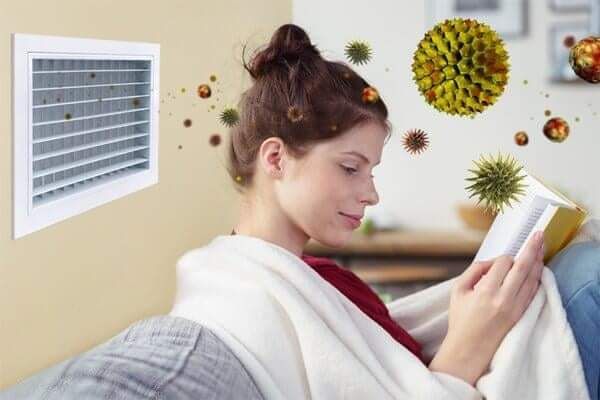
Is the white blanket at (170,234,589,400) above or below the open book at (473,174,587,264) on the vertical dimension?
below

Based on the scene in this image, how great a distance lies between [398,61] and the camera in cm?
167

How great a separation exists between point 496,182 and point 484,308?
0.56 m

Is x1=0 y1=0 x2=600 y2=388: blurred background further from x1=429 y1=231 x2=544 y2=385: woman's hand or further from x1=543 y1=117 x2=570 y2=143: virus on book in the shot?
x1=429 y1=231 x2=544 y2=385: woman's hand

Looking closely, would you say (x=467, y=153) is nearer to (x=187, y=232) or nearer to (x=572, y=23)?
(x=572, y=23)

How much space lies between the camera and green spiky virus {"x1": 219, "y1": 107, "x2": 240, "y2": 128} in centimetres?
139

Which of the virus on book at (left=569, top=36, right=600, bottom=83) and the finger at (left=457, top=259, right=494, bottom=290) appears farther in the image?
the virus on book at (left=569, top=36, right=600, bottom=83)

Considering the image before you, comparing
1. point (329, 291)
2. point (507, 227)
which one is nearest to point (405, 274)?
point (507, 227)

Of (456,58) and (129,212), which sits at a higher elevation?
(456,58)

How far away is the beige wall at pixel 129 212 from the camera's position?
1081 millimetres

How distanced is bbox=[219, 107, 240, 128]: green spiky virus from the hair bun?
12 cm

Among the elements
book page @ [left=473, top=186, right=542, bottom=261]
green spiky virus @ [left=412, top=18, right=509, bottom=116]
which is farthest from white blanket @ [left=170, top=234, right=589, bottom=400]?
green spiky virus @ [left=412, top=18, right=509, bottom=116]

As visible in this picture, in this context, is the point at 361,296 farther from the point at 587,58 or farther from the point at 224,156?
the point at 587,58

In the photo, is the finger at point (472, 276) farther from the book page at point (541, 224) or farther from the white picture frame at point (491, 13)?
the white picture frame at point (491, 13)

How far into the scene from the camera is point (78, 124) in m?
1.19
